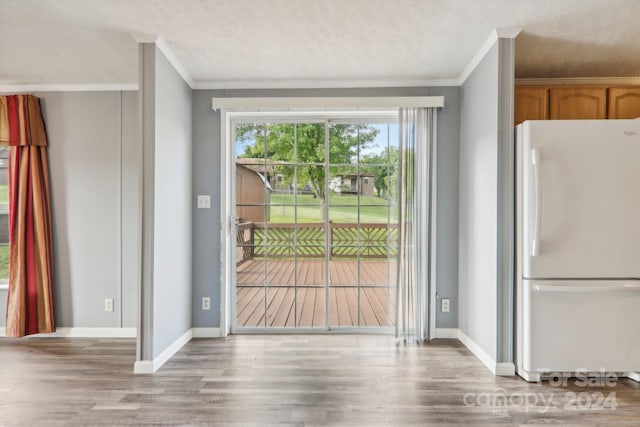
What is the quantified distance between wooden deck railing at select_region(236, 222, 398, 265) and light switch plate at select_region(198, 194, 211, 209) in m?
0.39

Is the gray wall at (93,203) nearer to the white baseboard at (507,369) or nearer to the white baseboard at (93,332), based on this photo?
the white baseboard at (93,332)

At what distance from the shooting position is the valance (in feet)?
10.7

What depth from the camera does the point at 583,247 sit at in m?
2.38

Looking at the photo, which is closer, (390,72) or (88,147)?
(390,72)

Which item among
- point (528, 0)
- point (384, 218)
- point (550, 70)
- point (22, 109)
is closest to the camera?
point (528, 0)

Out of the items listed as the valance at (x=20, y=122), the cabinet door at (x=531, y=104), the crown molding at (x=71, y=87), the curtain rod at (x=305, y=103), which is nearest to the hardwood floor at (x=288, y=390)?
the valance at (x=20, y=122)

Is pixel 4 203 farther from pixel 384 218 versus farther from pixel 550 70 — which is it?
pixel 550 70

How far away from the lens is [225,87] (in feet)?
11.1

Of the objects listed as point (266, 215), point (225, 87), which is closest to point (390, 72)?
point (225, 87)

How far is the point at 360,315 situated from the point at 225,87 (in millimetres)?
2532

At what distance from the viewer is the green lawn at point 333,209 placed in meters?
3.51

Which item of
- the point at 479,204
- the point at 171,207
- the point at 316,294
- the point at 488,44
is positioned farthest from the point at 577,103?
the point at 171,207

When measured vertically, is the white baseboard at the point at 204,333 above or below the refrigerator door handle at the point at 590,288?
below

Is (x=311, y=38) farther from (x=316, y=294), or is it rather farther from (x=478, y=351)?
(x=478, y=351)
